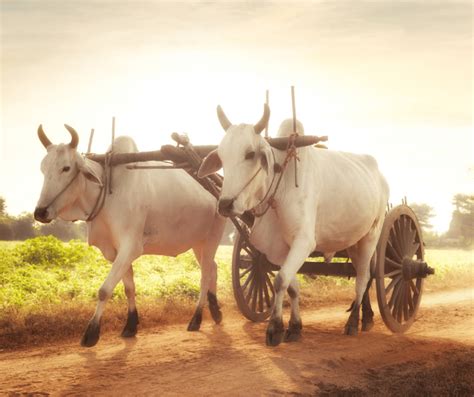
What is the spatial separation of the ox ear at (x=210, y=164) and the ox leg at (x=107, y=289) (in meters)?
1.13

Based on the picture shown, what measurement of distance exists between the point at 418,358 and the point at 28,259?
7.37m

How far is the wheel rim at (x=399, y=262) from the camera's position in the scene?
7545 millimetres

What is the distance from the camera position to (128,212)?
6.81 metres

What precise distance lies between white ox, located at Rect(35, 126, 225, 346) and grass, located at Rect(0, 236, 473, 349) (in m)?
1.01

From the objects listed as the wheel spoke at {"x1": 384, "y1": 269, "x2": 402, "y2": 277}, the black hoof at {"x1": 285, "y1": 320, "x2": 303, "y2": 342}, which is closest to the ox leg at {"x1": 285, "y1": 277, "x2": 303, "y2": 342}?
the black hoof at {"x1": 285, "y1": 320, "x2": 303, "y2": 342}

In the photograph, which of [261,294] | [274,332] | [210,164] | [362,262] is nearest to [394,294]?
[362,262]

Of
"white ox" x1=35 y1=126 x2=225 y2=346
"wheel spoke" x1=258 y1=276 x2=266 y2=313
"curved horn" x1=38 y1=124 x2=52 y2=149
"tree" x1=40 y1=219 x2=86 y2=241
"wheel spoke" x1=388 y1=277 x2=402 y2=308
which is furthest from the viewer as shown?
"tree" x1=40 y1=219 x2=86 y2=241

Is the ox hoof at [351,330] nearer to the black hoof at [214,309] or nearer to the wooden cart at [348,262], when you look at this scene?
the wooden cart at [348,262]

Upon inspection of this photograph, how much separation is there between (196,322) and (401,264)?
8.69 feet

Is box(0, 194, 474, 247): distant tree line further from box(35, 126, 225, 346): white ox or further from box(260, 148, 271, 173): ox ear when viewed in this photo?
box(260, 148, 271, 173): ox ear

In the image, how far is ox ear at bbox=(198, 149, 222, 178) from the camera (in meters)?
6.26

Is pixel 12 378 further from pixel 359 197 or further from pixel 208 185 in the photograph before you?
pixel 359 197

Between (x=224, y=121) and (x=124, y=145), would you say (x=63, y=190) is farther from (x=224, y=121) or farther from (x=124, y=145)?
(x=224, y=121)

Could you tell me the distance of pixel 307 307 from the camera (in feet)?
32.9
